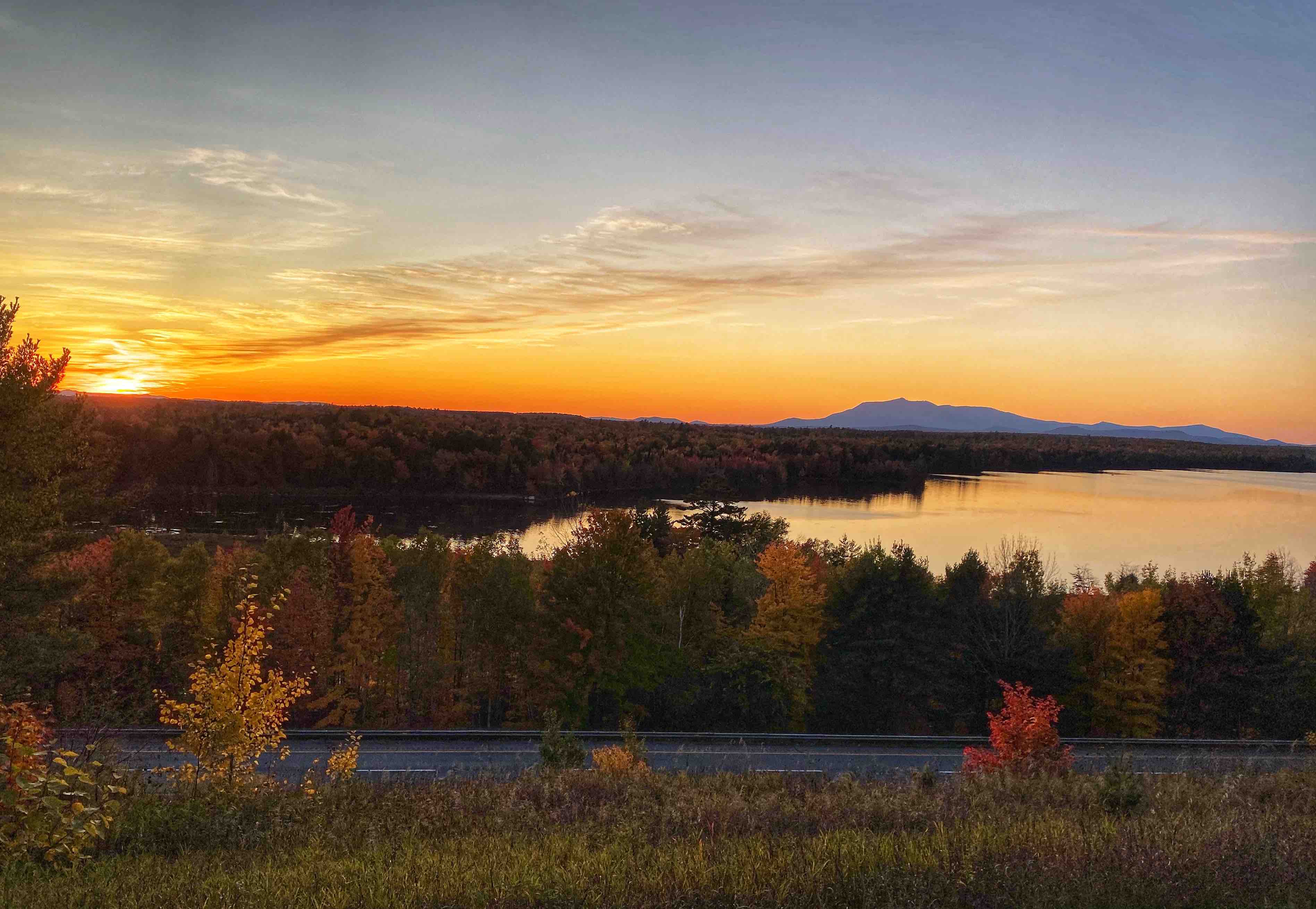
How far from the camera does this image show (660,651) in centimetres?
3462

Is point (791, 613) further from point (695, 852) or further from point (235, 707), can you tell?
point (695, 852)

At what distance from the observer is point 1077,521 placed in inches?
3871

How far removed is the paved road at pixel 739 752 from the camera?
23203 millimetres

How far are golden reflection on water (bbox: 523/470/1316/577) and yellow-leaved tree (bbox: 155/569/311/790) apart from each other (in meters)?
59.0

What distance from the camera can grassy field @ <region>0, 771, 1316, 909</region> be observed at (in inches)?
232

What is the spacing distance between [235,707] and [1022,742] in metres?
19.7

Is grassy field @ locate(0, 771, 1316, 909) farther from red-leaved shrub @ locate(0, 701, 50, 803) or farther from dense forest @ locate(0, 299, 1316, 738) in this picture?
dense forest @ locate(0, 299, 1316, 738)

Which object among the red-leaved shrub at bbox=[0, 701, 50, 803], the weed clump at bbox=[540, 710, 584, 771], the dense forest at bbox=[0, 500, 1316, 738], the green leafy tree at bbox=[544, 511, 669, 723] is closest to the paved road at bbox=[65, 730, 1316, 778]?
the weed clump at bbox=[540, 710, 584, 771]

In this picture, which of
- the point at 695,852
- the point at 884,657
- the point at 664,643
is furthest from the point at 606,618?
the point at 695,852

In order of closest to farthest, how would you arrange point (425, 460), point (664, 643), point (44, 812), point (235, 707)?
1. point (44, 812)
2. point (235, 707)
3. point (664, 643)
4. point (425, 460)

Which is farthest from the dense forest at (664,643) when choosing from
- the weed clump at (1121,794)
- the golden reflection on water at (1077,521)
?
the golden reflection on water at (1077,521)

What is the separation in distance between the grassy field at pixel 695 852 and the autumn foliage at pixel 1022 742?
4.77 meters

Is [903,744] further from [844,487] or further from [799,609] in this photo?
[844,487]

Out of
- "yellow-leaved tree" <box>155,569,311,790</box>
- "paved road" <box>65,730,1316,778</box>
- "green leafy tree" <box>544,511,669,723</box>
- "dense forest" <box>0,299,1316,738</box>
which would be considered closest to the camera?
"yellow-leaved tree" <box>155,569,311,790</box>
